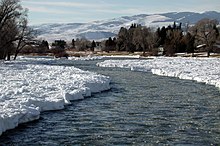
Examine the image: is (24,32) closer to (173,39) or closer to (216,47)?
(173,39)

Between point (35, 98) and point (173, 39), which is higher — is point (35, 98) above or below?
below

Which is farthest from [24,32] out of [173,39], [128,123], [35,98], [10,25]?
[128,123]

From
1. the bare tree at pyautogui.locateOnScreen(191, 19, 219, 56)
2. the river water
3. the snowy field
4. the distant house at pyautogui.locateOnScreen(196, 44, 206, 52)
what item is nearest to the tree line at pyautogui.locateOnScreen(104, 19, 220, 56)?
the bare tree at pyautogui.locateOnScreen(191, 19, 219, 56)

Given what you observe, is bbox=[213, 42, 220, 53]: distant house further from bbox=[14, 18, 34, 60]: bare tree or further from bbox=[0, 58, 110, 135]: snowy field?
bbox=[0, 58, 110, 135]: snowy field

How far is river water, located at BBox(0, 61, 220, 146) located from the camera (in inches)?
514

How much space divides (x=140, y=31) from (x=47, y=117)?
12457 cm

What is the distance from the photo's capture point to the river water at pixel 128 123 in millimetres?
13062

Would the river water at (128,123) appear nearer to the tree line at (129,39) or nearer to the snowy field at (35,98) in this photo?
the snowy field at (35,98)

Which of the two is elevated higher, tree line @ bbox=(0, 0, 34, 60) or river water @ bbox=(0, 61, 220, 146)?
tree line @ bbox=(0, 0, 34, 60)

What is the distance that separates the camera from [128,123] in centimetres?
1555

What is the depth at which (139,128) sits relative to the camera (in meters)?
14.7

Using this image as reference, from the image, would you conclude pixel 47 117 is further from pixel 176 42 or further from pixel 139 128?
pixel 176 42

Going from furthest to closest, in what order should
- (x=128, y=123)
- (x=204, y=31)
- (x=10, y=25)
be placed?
(x=204, y=31)
(x=10, y=25)
(x=128, y=123)

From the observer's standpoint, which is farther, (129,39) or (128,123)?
(129,39)
